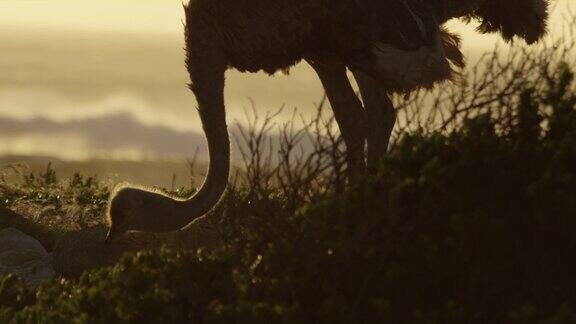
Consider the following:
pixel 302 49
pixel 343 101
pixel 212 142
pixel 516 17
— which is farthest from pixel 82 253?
pixel 516 17

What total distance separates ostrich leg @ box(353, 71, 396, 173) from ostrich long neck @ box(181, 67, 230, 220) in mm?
1085

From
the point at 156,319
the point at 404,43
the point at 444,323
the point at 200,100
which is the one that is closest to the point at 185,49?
the point at 200,100

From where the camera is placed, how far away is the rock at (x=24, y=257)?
10.9 metres

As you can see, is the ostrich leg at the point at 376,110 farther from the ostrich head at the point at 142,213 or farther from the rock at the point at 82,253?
the rock at the point at 82,253

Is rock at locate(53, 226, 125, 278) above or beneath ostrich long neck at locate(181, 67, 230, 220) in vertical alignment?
beneath

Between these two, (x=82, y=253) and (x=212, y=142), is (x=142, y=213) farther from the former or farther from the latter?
(x=82, y=253)

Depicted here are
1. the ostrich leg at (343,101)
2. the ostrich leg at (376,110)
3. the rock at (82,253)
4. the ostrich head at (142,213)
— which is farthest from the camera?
the ostrich leg at (343,101)

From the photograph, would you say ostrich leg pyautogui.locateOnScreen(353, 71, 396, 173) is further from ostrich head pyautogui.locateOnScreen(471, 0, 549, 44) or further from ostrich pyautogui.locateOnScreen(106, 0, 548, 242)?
ostrich head pyautogui.locateOnScreen(471, 0, 549, 44)

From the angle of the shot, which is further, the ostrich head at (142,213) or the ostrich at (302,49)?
the ostrich at (302,49)

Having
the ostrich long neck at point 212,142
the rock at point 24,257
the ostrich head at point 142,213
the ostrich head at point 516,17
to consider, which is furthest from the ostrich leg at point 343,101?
the rock at point 24,257

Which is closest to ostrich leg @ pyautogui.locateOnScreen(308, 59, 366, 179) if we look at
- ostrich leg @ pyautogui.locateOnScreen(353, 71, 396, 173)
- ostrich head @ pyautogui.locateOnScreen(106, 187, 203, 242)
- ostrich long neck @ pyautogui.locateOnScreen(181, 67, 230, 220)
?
→ ostrich leg @ pyautogui.locateOnScreen(353, 71, 396, 173)

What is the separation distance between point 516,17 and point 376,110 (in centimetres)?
190

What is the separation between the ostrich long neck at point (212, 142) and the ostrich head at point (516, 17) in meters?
2.70

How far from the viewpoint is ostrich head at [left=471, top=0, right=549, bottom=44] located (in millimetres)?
11547
